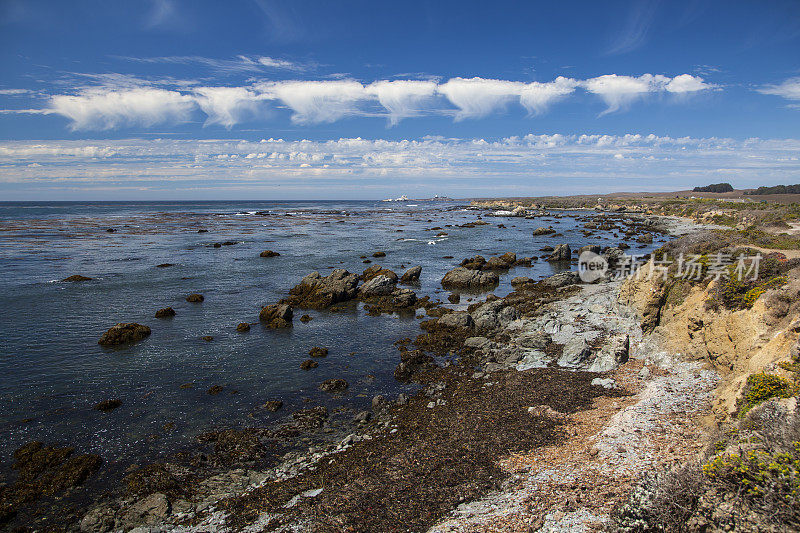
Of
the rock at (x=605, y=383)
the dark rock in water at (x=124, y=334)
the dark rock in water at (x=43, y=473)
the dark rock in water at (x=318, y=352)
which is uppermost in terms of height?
the rock at (x=605, y=383)

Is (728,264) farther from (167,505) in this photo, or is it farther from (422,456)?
(167,505)

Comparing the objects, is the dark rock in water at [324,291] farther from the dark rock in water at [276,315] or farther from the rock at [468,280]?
the rock at [468,280]

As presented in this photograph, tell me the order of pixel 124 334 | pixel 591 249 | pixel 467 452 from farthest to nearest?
pixel 591 249 → pixel 124 334 → pixel 467 452

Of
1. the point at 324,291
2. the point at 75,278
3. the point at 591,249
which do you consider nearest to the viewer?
the point at 324,291

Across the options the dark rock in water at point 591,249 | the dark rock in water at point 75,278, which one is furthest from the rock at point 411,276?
the dark rock in water at point 75,278

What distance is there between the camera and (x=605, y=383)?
15656 millimetres

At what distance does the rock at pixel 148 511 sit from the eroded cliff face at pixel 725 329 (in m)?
15.1

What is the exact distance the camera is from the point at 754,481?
6.80 meters

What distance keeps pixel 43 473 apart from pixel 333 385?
32.6 feet

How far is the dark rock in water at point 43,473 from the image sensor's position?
11.3 meters

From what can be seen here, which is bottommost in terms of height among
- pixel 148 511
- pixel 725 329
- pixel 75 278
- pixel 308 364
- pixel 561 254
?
pixel 148 511

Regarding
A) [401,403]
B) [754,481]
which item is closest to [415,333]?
[401,403]

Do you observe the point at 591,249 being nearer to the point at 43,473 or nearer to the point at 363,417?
the point at 363,417

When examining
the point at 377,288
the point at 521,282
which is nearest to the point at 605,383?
the point at 377,288
